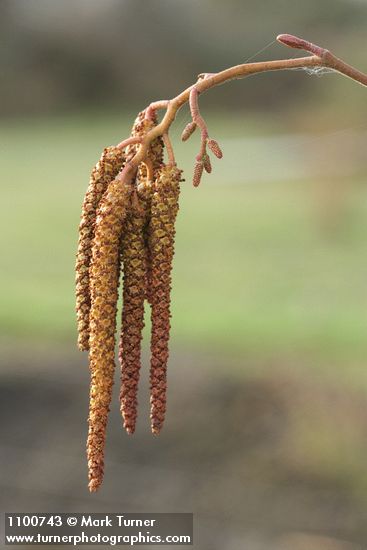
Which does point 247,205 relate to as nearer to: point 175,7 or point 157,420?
point 175,7

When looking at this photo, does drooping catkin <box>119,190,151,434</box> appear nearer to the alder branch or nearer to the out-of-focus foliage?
the alder branch

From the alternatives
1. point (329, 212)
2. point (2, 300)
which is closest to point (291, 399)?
point (2, 300)

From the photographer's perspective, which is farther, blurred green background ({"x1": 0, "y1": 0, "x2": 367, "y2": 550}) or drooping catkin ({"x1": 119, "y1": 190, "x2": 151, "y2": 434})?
blurred green background ({"x1": 0, "y1": 0, "x2": 367, "y2": 550})

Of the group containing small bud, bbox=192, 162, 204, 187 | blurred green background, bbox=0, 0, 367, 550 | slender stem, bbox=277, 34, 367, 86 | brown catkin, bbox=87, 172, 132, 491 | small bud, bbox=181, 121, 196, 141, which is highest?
blurred green background, bbox=0, 0, 367, 550

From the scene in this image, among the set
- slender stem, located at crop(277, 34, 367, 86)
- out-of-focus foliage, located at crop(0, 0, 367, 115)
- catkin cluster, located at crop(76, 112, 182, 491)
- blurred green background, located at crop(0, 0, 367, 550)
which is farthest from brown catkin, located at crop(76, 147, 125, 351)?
out-of-focus foliage, located at crop(0, 0, 367, 115)

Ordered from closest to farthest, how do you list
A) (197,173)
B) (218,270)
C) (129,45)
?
1. (197,173)
2. (218,270)
3. (129,45)

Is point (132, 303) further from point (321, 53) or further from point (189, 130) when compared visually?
point (321, 53)

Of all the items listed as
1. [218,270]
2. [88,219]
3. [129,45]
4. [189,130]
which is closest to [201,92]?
→ [189,130]
